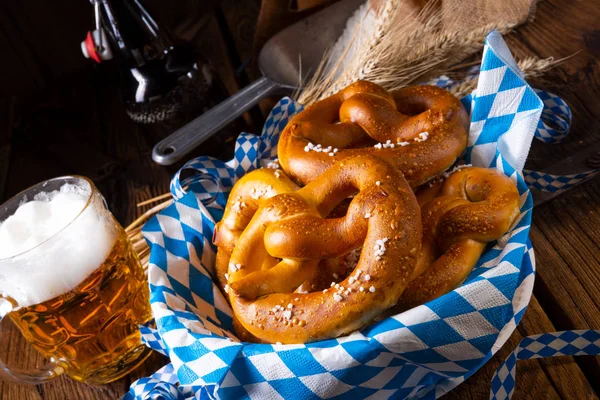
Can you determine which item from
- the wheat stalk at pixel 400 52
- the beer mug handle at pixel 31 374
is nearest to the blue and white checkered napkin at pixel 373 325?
the beer mug handle at pixel 31 374

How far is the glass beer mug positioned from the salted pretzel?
0.40m

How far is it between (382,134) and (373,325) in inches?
10.3

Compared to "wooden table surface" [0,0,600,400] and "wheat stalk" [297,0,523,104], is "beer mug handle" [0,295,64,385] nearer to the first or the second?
"wooden table surface" [0,0,600,400]

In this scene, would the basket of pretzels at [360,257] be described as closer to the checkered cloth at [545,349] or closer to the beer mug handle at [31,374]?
the checkered cloth at [545,349]

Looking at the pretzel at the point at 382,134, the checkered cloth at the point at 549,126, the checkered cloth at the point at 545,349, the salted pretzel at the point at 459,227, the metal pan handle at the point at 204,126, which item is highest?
the pretzel at the point at 382,134

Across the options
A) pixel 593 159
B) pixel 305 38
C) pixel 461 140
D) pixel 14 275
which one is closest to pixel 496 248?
pixel 461 140

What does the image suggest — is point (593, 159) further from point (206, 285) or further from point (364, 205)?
point (206, 285)

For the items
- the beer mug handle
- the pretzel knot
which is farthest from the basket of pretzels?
the beer mug handle

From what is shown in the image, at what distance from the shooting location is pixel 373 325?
54 cm

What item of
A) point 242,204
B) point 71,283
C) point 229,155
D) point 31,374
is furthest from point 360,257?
point 229,155

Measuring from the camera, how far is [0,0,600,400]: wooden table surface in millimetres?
650

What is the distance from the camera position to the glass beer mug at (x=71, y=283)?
26.0 inches

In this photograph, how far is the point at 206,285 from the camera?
0.71 m

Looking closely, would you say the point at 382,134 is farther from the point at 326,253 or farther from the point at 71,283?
the point at 71,283
